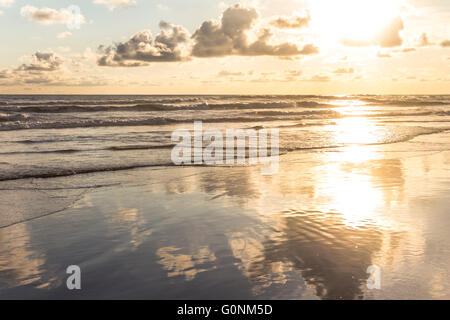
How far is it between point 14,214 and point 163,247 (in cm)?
315

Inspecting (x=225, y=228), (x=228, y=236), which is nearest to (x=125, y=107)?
(x=225, y=228)

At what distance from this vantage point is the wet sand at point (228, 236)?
4023mm

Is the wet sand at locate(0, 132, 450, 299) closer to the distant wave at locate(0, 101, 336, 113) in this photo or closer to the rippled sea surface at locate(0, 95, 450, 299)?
the rippled sea surface at locate(0, 95, 450, 299)

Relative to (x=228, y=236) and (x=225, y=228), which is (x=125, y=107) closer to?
(x=225, y=228)

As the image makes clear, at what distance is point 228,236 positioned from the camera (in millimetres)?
5410

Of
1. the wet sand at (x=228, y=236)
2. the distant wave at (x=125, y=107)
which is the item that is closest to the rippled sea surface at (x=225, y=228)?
the wet sand at (x=228, y=236)

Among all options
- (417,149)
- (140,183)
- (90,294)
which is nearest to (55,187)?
(140,183)

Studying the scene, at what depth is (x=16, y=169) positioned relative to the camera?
34.5ft

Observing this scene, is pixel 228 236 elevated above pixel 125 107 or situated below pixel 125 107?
below

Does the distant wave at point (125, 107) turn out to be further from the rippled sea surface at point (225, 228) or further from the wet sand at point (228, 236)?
the wet sand at point (228, 236)

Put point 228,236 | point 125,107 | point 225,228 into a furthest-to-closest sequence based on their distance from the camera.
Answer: point 125,107 → point 225,228 → point 228,236
